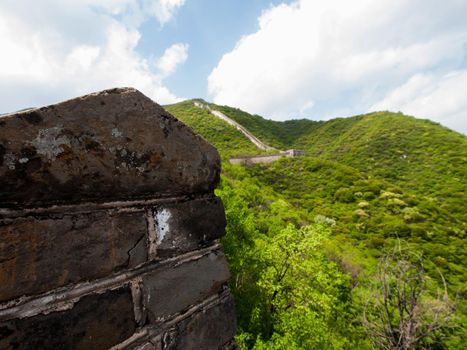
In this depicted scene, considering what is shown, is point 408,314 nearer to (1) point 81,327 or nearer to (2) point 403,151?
(1) point 81,327

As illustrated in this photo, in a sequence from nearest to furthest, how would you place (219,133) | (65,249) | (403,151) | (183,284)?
(65,249) → (183,284) → (403,151) → (219,133)

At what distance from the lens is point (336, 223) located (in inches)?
898

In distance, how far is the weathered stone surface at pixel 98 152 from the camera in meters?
0.68

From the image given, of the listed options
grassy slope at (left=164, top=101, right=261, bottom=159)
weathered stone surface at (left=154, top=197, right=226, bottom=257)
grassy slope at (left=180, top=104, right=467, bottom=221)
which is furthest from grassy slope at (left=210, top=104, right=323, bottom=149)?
weathered stone surface at (left=154, top=197, right=226, bottom=257)

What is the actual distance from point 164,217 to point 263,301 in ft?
33.6

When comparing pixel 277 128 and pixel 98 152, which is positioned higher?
pixel 277 128

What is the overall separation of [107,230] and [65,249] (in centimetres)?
12

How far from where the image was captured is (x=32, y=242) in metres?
0.69

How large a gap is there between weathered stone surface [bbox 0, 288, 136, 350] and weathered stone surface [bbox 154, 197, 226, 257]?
0.21m

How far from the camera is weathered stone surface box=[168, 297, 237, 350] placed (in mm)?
1019

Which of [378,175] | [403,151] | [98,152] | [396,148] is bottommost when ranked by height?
[378,175]

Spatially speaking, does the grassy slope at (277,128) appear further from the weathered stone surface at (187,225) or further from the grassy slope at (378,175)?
the weathered stone surface at (187,225)

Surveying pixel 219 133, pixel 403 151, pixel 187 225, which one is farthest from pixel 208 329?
pixel 219 133

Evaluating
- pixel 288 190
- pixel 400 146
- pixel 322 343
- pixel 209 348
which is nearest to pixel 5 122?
pixel 209 348
